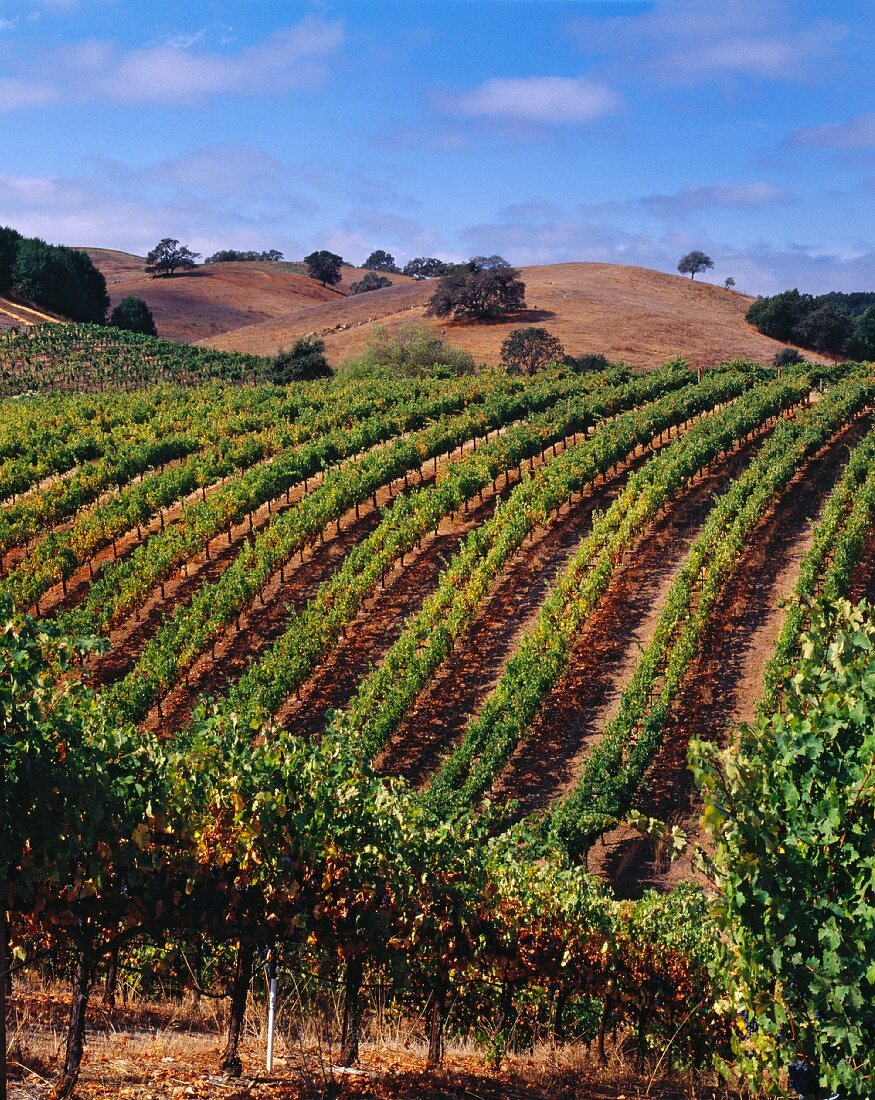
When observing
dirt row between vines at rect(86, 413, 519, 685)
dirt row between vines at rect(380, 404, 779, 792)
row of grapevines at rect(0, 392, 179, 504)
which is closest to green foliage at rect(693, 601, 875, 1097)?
dirt row between vines at rect(380, 404, 779, 792)

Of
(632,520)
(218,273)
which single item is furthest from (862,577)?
(218,273)

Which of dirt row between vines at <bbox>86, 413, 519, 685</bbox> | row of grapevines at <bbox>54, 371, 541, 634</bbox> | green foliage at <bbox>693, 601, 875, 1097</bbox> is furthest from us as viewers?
row of grapevines at <bbox>54, 371, 541, 634</bbox>

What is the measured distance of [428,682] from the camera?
2262cm

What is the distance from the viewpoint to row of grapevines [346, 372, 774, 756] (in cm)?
2105

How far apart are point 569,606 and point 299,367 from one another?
39.6 metres

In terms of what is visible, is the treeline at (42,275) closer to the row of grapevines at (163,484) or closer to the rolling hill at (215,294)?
the rolling hill at (215,294)

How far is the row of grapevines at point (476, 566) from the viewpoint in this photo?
829 inches

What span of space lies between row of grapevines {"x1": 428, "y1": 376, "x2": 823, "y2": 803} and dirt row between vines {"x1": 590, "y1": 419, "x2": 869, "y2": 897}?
112 inches

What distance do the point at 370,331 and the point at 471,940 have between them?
69226 mm

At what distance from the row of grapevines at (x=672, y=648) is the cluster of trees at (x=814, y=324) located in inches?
1592

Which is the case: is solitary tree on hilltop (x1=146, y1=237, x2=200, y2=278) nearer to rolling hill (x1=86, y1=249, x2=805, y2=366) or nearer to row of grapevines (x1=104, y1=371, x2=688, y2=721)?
rolling hill (x1=86, y1=249, x2=805, y2=366)

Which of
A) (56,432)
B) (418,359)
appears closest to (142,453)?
(56,432)

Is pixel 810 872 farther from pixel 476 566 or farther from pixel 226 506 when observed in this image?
pixel 226 506

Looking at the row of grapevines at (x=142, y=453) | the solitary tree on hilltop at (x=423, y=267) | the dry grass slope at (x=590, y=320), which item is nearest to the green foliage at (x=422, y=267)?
the solitary tree on hilltop at (x=423, y=267)
